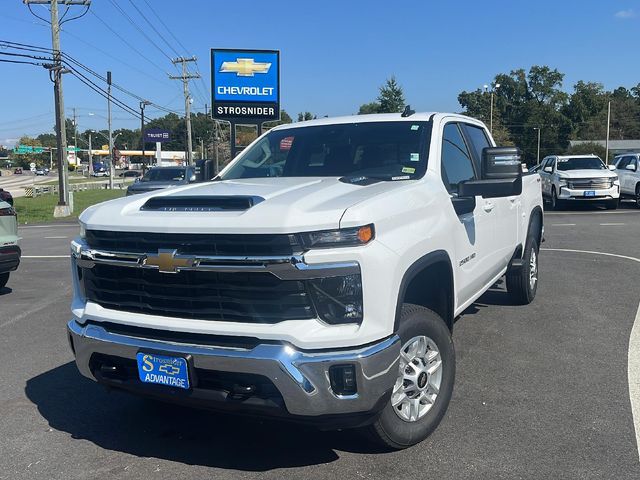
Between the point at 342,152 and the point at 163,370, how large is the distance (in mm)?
2366

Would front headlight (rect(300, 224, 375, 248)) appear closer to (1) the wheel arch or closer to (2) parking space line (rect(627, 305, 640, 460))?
(1) the wheel arch

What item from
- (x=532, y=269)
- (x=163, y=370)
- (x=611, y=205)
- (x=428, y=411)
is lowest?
(x=428, y=411)

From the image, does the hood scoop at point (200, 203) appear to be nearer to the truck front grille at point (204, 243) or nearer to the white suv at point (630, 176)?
the truck front grille at point (204, 243)

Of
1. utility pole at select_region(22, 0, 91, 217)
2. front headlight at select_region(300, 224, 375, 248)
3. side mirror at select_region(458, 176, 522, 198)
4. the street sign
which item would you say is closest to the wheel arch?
side mirror at select_region(458, 176, 522, 198)

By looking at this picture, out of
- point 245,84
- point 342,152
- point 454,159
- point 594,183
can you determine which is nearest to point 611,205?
point 594,183

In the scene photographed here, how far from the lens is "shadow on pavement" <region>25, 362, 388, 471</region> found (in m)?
3.67

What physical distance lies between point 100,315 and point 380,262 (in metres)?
1.66

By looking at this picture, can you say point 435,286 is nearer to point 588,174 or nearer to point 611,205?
point 588,174

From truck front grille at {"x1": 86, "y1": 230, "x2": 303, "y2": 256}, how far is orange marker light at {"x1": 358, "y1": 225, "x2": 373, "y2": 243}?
0.31 m

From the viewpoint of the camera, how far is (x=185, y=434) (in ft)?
13.2

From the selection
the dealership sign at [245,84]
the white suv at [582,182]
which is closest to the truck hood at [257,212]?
the dealership sign at [245,84]

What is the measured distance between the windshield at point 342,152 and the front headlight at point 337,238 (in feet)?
4.05

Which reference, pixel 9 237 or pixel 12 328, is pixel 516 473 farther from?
pixel 9 237

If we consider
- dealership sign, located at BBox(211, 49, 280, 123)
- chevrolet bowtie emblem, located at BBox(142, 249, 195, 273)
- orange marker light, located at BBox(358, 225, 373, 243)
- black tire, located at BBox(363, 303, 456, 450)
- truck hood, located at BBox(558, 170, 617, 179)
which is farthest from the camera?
truck hood, located at BBox(558, 170, 617, 179)
